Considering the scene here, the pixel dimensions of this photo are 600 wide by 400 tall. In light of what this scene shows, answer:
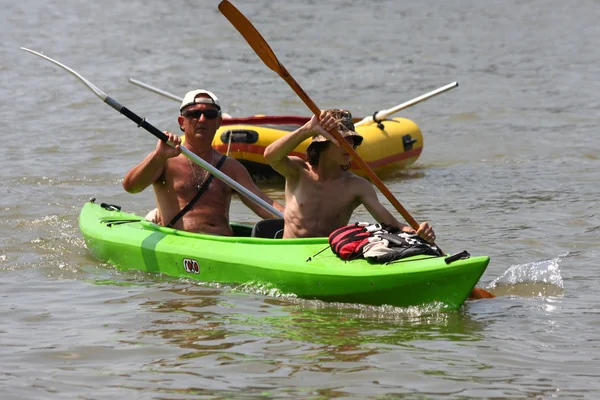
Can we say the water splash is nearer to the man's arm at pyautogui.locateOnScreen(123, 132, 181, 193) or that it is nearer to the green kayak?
the green kayak

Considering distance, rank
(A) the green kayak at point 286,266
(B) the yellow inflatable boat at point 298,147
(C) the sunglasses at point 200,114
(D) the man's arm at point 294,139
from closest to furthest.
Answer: (A) the green kayak at point 286,266, (D) the man's arm at point 294,139, (C) the sunglasses at point 200,114, (B) the yellow inflatable boat at point 298,147

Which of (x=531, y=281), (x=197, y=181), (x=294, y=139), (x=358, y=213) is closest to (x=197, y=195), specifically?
(x=197, y=181)

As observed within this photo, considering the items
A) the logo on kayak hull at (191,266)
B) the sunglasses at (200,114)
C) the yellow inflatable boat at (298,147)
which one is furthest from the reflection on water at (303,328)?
the yellow inflatable boat at (298,147)

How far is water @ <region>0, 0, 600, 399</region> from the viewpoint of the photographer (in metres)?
4.91

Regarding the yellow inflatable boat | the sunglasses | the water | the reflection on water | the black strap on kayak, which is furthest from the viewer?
the yellow inflatable boat

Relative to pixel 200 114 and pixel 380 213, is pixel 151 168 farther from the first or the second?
pixel 380 213

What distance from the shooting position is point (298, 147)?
34.2 feet

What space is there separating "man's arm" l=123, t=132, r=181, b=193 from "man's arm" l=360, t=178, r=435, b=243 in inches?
46.0

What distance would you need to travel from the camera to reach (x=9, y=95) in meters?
16.8

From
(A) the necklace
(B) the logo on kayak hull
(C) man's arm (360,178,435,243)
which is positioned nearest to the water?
(B) the logo on kayak hull

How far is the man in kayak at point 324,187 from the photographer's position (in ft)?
20.2

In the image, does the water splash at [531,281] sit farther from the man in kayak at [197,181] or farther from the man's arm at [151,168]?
the man's arm at [151,168]

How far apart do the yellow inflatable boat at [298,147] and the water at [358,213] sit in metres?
0.27

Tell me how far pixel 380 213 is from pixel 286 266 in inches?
23.5
